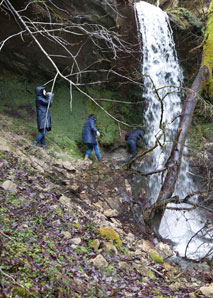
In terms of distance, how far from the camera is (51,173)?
6570mm

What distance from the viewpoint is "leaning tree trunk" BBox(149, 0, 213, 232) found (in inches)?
243

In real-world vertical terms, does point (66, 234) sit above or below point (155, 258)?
above

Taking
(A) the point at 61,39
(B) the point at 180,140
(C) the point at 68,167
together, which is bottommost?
(C) the point at 68,167

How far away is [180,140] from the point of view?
724 centimetres

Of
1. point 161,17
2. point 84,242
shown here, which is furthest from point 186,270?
point 161,17

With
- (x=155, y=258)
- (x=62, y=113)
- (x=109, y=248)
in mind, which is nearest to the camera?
(x=109, y=248)

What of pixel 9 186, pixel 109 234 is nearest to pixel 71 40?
pixel 9 186

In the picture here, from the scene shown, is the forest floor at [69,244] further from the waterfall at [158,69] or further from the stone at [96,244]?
the waterfall at [158,69]

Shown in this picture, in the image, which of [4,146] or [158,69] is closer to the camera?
[4,146]

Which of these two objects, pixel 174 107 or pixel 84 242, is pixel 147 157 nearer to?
pixel 174 107

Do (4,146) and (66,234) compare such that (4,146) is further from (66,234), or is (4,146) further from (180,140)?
(180,140)

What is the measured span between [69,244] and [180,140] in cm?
436

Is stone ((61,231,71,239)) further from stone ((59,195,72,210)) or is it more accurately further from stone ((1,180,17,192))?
stone ((1,180,17,192))

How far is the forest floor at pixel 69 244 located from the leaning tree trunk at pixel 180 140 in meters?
0.60
